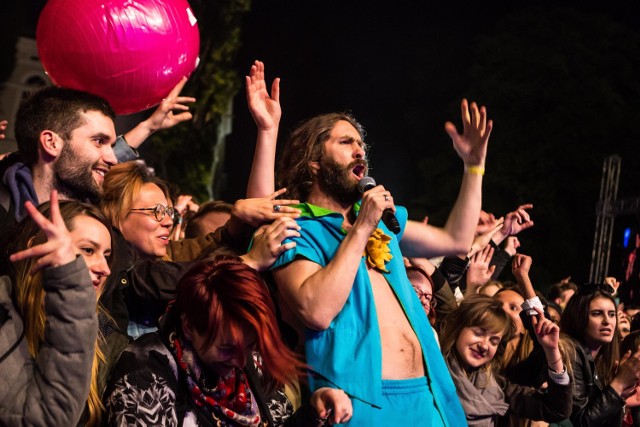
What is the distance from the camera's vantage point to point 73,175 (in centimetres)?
306

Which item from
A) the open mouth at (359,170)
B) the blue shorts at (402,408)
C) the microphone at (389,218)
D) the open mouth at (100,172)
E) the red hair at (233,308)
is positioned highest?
the open mouth at (359,170)

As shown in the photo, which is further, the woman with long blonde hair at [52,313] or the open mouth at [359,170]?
the open mouth at [359,170]

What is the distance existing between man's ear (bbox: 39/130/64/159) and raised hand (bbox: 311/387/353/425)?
4.40ft

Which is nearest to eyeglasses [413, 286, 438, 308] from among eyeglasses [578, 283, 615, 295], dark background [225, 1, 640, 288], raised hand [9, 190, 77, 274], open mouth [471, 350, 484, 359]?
open mouth [471, 350, 484, 359]

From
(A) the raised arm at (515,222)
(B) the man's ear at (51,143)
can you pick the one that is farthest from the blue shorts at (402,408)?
(A) the raised arm at (515,222)

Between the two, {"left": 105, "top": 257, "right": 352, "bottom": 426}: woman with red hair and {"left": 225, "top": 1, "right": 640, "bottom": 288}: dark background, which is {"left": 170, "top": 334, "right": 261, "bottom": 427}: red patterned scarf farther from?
{"left": 225, "top": 1, "right": 640, "bottom": 288}: dark background

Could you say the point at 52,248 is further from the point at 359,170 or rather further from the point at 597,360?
the point at 597,360

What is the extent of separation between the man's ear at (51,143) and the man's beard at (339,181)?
3.23 ft

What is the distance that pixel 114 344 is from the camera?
2.55m

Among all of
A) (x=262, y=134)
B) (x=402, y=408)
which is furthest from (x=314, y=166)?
(x=402, y=408)

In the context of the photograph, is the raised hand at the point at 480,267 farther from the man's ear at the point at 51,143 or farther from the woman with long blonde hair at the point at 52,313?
the woman with long blonde hair at the point at 52,313

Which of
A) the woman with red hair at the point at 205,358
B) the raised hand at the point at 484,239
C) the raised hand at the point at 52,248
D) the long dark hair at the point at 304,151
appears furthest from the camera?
the raised hand at the point at 484,239

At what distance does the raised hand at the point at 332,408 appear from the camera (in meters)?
2.44

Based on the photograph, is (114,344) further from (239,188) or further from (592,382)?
(239,188)
